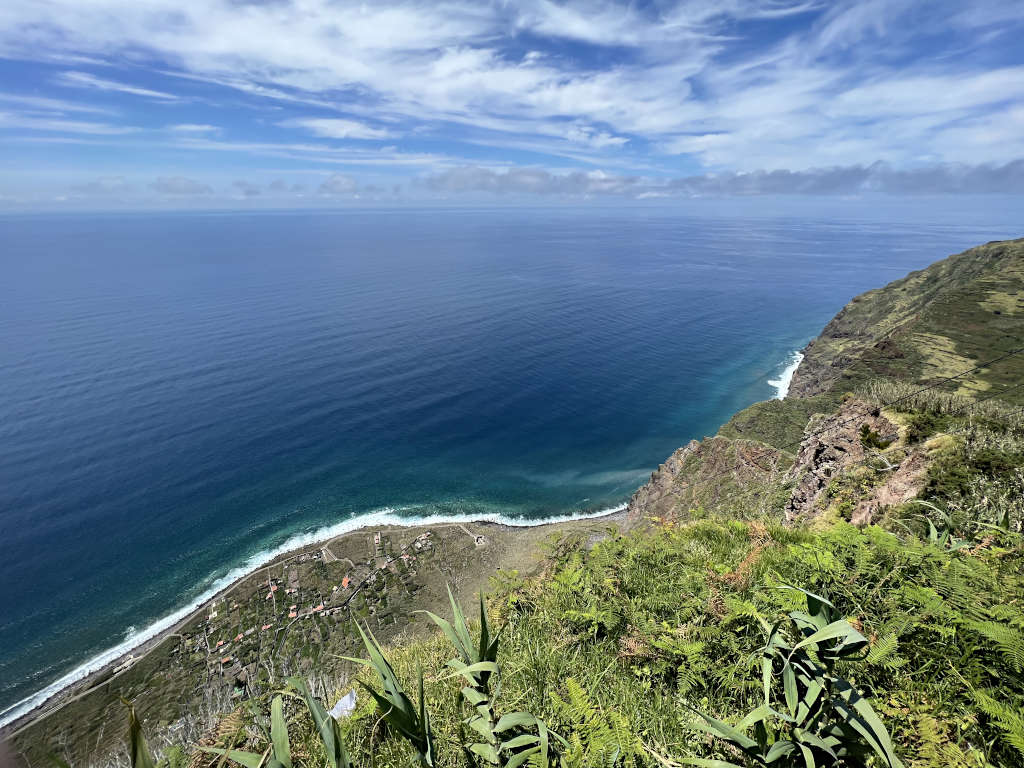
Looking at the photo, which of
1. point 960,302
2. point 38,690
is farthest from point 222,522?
point 960,302

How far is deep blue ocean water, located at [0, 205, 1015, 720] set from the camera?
40.4 metres

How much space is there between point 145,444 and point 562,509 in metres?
50.4

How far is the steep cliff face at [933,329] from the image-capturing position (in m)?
54.3

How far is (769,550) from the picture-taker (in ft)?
26.6

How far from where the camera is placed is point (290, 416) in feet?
201

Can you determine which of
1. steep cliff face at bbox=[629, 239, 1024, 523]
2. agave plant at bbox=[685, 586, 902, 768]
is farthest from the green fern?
steep cliff face at bbox=[629, 239, 1024, 523]

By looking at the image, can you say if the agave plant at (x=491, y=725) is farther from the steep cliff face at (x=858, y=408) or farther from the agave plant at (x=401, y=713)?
the steep cliff face at (x=858, y=408)

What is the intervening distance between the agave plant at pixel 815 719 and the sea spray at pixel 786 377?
3059 inches

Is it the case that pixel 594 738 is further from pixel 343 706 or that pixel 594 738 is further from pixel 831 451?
pixel 831 451

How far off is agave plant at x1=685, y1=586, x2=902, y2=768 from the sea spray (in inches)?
3059

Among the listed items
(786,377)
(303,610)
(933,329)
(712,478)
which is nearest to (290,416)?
(303,610)

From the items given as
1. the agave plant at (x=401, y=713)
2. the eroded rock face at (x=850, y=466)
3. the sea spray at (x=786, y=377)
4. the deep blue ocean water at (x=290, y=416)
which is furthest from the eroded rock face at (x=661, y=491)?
the sea spray at (x=786, y=377)

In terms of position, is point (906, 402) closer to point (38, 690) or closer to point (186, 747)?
point (186, 747)

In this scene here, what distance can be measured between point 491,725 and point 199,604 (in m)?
44.0
